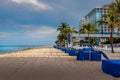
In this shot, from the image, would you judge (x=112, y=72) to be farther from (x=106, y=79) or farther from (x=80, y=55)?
(x=80, y=55)

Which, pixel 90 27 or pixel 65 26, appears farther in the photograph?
pixel 65 26

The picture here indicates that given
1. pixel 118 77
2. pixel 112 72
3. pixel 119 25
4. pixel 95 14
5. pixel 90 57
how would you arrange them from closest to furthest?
pixel 118 77, pixel 112 72, pixel 90 57, pixel 119 25, pixel 95 14

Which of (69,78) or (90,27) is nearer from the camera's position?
(69,78)

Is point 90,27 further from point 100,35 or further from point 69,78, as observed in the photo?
point 69,78

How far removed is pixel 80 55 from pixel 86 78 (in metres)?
12.7

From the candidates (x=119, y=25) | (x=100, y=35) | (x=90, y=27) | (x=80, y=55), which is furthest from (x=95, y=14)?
(x=80, y=55)

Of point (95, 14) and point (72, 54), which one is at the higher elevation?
point (95, 14)

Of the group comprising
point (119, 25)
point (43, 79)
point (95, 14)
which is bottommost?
point (43, 79)

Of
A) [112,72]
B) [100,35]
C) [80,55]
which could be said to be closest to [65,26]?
[100,35]

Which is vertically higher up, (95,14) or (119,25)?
(95,14)

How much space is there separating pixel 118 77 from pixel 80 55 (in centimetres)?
1224

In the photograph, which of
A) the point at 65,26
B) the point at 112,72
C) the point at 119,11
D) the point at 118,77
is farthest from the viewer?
the point at 65,26

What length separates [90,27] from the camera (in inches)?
3637

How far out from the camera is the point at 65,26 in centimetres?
10606
